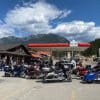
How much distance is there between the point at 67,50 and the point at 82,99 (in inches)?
5412

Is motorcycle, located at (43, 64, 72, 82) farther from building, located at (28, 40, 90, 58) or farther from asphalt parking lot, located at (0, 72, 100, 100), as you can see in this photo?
building, located at (28, 40, 90, 58)

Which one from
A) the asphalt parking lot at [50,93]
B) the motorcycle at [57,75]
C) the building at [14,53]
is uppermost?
the building at [14,53]

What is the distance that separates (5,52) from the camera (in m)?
62.0

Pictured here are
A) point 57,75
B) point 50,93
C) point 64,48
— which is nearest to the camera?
point 50,93

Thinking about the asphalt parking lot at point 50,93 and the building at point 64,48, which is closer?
the asphalt parking lot at point 50,93

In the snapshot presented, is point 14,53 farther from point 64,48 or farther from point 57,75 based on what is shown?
point 64,48

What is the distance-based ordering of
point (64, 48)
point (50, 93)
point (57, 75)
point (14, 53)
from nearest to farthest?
point (50, 93)
point (57, 75)
point (14, 53)
point (64, 48)

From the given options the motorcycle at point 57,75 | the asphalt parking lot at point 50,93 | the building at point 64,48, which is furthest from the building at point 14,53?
the building at point 64,48

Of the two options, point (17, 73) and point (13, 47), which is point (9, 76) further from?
point (13, 47)

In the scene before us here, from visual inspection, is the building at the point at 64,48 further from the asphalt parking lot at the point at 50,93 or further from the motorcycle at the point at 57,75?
the asphalt parking lot at the point at 50,93

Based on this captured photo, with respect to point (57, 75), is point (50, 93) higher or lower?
lower

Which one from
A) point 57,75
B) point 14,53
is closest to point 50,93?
point 57,75

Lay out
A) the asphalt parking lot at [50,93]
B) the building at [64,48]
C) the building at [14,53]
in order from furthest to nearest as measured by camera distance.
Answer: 1. the building at [64,48]
2. the building at [14,53]
3. the asphalt parking lot at [50,93]

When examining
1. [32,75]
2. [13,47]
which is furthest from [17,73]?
[13,47]
